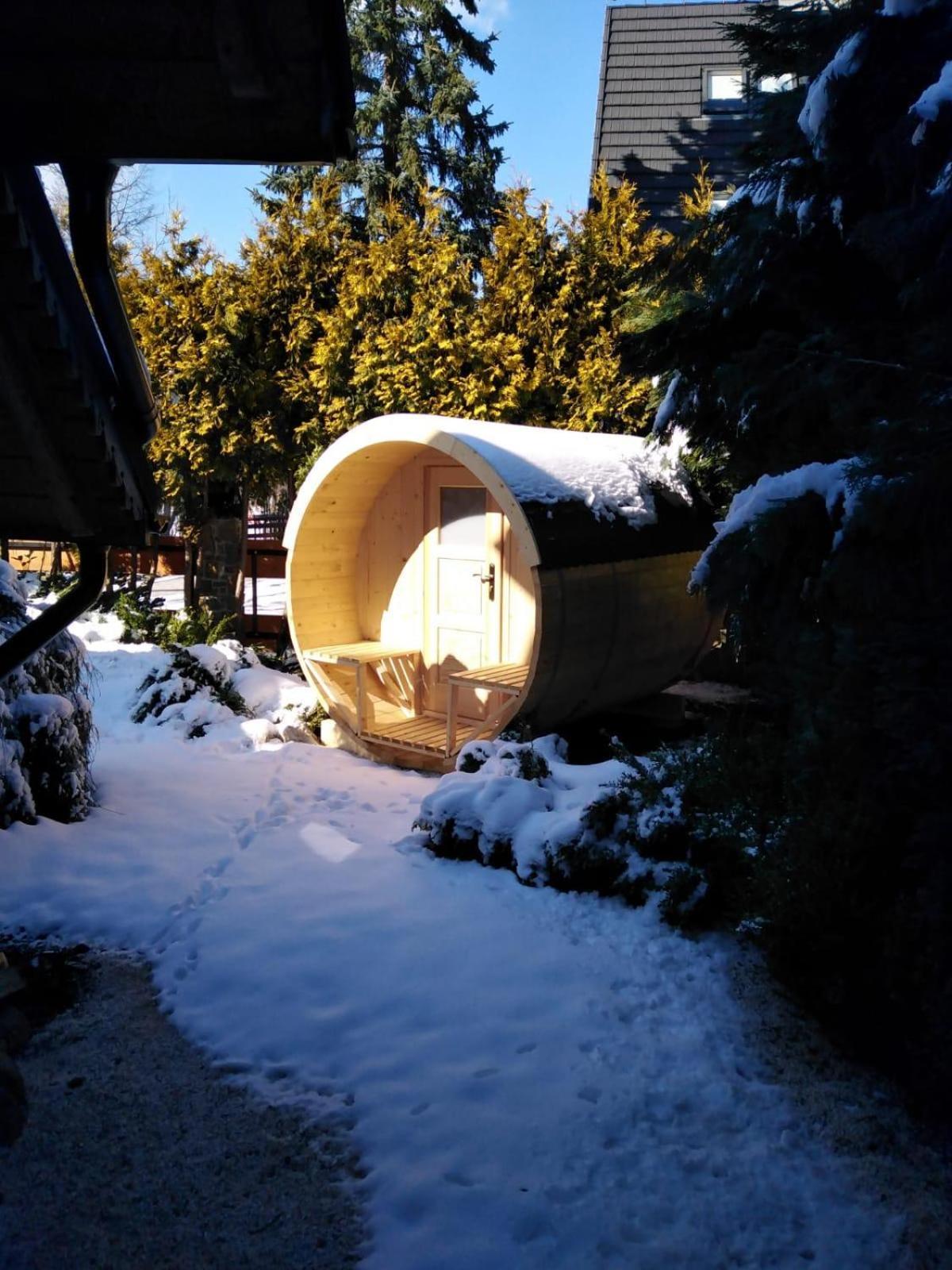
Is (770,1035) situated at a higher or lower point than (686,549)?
lower

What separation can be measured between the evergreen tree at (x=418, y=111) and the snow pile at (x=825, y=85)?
13.6m

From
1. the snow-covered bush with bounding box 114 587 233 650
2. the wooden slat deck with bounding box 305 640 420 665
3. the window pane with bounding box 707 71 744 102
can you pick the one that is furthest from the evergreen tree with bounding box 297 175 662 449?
the window pane with bounding box 707 71 744 102

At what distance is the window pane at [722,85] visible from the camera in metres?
13.0

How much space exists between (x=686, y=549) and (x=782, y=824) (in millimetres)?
4447

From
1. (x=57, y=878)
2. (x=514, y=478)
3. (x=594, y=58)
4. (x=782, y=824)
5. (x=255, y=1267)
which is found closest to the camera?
(x=255, y=1267)

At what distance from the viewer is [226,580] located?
1130 centimetres

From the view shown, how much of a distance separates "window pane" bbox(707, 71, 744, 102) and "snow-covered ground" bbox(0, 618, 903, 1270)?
11006 millimetres

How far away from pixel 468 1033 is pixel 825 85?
3551 mm

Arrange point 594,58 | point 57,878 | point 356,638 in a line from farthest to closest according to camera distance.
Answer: point 594,58 < point 356,638 < point 57,878

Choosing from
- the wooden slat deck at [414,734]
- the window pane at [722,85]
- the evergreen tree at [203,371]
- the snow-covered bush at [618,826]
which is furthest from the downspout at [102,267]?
the window pane at [722,85]

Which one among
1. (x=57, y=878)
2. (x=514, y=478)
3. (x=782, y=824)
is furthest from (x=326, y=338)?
(x=782, y=824)

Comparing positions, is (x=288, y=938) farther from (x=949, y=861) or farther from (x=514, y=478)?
(x=514, y=478)

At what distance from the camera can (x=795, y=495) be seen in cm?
315

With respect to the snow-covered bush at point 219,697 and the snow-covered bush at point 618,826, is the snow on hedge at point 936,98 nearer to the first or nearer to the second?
the snow-covered bush at point 618,826
